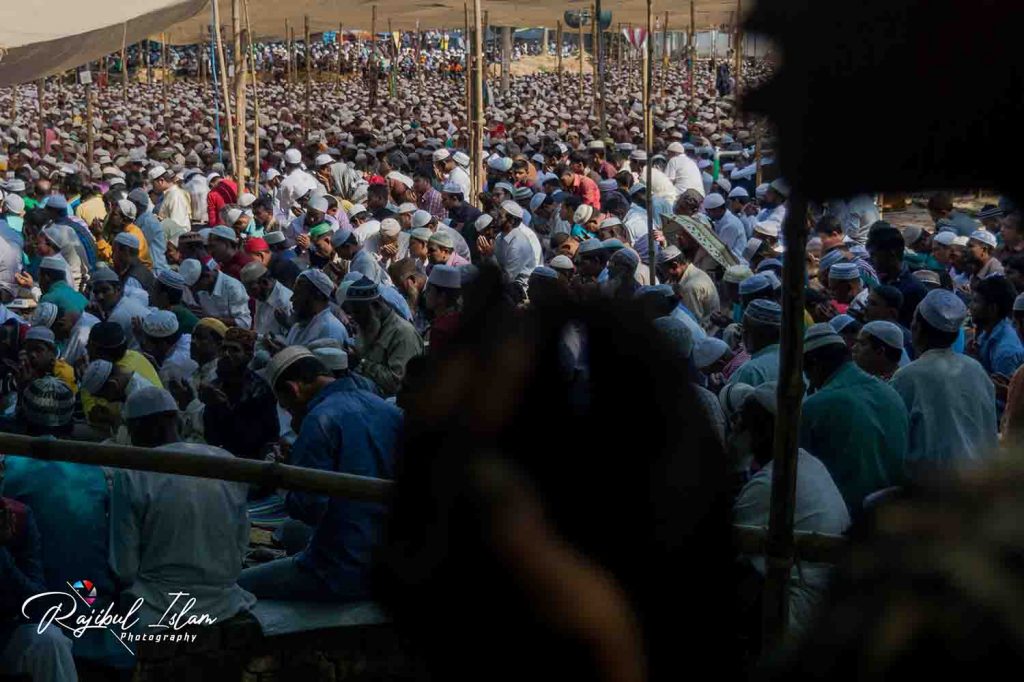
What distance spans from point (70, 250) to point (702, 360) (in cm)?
531

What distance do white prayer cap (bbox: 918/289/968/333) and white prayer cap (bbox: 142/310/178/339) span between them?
3478 mm

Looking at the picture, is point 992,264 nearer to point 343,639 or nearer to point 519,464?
point 343,639

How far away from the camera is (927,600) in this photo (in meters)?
0.48

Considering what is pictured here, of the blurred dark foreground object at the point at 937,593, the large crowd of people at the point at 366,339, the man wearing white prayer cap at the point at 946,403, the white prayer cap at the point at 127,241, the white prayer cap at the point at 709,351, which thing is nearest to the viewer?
the blurred dark foreground object at the point at 937,593

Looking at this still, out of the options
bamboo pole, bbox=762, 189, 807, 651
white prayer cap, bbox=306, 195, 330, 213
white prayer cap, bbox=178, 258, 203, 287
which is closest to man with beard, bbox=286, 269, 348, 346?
white prayer cap, bbox=178, 258, 203, 287

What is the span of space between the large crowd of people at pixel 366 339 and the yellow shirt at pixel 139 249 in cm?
6

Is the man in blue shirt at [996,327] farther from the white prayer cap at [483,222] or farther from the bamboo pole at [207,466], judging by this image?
the white prayer cap at [483,222]

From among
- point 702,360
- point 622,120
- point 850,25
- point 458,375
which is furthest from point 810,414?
point 622,120

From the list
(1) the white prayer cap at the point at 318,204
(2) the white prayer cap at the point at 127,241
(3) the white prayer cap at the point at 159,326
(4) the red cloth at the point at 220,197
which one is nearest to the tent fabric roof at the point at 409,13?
(4) the red cloth at the point at 220,197

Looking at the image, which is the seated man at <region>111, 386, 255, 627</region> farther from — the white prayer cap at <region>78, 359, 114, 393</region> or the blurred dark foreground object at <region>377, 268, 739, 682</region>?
the blurred dark foreground object at <region>377, 268, 739, 682</region>

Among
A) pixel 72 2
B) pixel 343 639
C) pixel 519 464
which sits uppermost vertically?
pixel 72 2

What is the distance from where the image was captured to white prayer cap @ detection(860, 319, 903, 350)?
198 inches

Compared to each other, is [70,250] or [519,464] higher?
[519,464]

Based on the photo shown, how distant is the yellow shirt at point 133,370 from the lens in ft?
17.9
